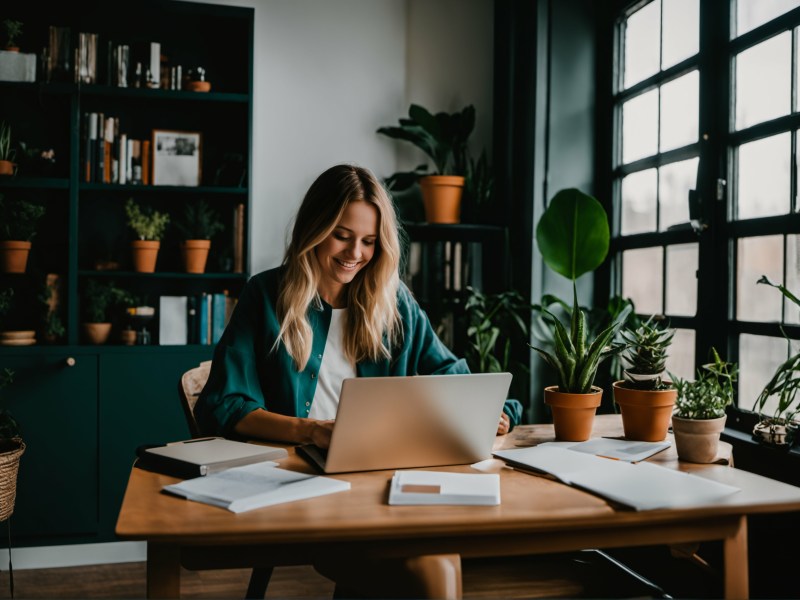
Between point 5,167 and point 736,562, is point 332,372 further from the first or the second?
point 5,167

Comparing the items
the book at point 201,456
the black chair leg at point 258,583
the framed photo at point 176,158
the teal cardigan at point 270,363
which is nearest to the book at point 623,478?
the teal cardigan at point 270,363

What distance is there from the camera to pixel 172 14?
352 cm

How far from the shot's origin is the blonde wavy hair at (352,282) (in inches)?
77.8

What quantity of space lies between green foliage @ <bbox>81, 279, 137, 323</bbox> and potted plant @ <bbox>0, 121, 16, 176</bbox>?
598 mm

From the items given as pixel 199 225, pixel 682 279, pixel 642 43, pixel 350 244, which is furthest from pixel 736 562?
pixel 199 225

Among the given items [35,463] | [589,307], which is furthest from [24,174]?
[589,307]

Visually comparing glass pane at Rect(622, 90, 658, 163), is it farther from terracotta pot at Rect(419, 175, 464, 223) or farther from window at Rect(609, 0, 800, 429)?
terracotta pot at Rect(419, 175, 464, 223)

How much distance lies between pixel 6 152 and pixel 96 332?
914mm

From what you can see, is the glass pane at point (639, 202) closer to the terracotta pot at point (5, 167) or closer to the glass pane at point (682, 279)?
the glass pane at point (682, 279)

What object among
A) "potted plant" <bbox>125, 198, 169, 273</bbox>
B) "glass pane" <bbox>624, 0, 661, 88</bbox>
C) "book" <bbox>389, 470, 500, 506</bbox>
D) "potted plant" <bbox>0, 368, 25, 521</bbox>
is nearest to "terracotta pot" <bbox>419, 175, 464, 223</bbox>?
"glass pane" <bbox>624, 0, 661, 88</bbox>

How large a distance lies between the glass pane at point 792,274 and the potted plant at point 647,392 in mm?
616

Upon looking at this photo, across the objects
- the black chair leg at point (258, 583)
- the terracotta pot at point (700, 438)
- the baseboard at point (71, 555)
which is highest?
the terracotta pot at point (700, 438)

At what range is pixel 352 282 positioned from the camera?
2.13m

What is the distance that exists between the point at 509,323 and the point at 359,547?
6.84 feet
